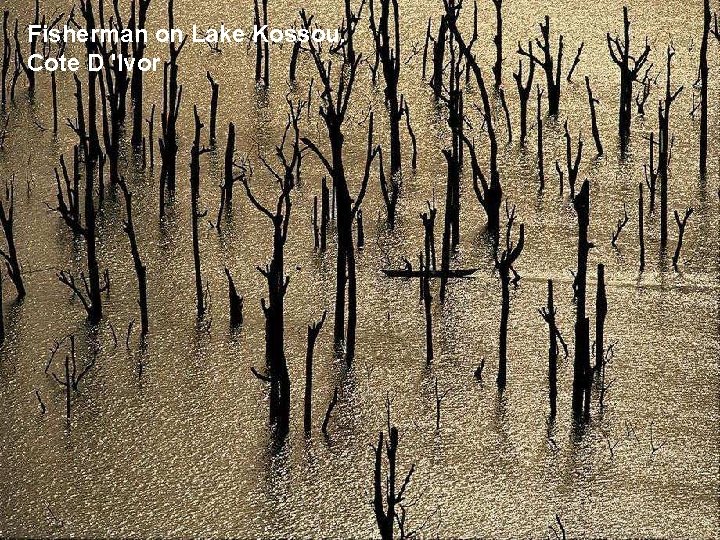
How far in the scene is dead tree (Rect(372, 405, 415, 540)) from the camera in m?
2.00

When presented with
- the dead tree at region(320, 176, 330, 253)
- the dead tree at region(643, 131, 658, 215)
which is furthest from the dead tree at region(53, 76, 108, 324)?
the dead tree at region(643, 131, 658, 215)

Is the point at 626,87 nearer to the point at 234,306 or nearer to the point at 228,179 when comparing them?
the point at 228,179

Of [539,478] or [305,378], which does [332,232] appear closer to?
[305,378]

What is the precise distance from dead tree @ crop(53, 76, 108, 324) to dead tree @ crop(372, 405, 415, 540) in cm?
65

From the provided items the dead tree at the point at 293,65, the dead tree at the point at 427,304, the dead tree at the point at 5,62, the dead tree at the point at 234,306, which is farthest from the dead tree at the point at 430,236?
the dead tree at the point at 5,62

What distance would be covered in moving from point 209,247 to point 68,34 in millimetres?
1036

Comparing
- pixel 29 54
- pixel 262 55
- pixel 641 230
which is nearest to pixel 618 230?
pixel 641 230

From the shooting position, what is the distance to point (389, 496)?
2.01 meters

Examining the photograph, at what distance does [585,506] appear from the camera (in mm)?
2121

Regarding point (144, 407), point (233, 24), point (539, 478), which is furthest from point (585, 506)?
point (233, 24)

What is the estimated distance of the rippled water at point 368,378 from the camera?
2135mm

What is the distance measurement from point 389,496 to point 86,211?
0.89 m

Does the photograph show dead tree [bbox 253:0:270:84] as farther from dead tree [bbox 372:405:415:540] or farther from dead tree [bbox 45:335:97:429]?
dead tree [bbox 372:405:415:540]

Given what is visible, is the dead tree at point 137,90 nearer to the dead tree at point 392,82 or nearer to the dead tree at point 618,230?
the dead tree at point 392,82
